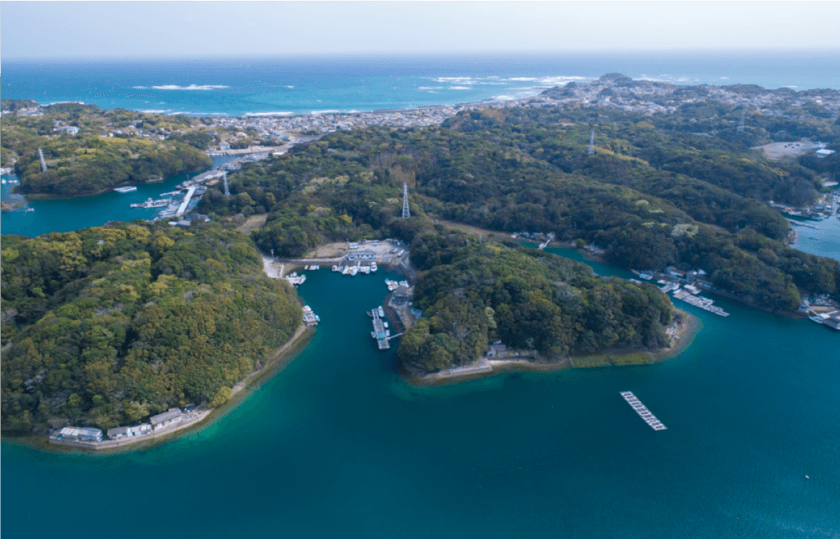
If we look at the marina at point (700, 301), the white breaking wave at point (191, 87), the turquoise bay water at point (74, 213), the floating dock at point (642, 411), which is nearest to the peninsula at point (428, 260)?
the marina at point (700, 301)

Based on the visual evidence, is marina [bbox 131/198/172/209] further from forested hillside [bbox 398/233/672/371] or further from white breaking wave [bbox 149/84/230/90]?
white breaking wave [bbox 149/84/230/90]

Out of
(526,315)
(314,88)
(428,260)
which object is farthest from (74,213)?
(314,88)

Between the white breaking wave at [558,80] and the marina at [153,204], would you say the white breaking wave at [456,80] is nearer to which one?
the white breaking wave at [558,80]

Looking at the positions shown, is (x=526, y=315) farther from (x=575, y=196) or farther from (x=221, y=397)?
(x=575, y=196)

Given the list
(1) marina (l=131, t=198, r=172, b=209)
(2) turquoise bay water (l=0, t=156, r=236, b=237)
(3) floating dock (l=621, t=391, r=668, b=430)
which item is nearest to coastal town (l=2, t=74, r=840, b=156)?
(2) turquoise bay water (l=0, t=156, r=236, b=237)

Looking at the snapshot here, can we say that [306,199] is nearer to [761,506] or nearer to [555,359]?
[555,359]
